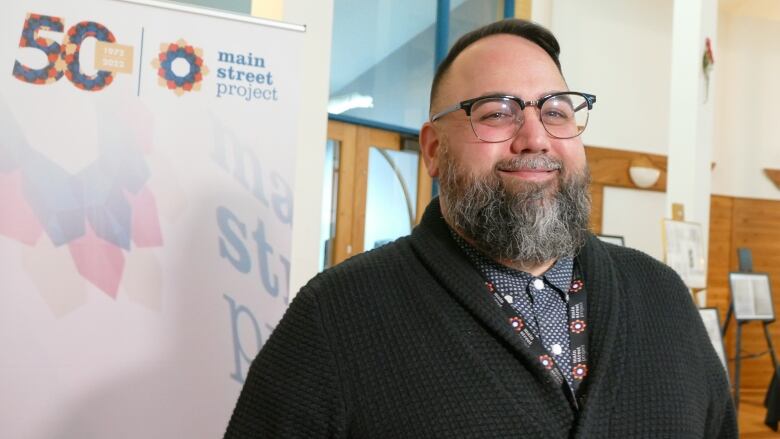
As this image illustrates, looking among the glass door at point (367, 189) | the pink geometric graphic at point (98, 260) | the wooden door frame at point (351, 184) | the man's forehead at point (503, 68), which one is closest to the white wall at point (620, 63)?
the glass door at point (367, 189)

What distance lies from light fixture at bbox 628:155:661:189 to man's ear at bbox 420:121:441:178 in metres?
4.65

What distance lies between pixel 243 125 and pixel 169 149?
230 mm

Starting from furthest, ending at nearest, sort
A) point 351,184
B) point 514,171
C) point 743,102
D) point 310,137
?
point 743,102
point 351,184
point 310,137
point 514,171

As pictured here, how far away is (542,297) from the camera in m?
1.07

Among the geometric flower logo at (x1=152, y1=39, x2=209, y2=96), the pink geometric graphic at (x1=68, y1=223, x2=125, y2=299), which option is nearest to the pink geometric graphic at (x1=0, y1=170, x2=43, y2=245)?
the pink geometric graphic at (x1=68, y1=223, x2=125, y2=299)

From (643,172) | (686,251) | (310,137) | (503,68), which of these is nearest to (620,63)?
(643,172)

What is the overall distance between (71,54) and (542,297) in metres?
1.45

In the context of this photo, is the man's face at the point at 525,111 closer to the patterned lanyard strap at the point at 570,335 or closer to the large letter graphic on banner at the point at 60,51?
the patterned lanyard strap at the point at 570,335

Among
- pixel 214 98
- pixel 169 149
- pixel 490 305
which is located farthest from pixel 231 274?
pixel 490 305

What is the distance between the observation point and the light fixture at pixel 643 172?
216 inches

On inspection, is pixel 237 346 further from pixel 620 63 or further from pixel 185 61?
pixel 620 63

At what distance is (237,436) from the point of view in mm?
1003

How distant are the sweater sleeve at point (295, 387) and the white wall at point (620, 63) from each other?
460 centimetres

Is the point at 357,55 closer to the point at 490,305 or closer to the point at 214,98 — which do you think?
the point at 214,98
